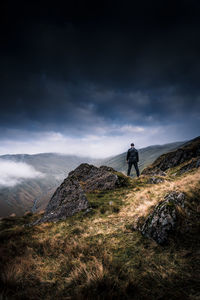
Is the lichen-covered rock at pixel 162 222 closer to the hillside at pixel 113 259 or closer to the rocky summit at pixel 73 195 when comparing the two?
the hillside at pixel 113 259

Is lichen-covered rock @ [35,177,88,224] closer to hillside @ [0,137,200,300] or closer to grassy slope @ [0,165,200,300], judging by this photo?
hillside @ [0,137,200,300]

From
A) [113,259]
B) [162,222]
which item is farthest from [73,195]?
[162,222]

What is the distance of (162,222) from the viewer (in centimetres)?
502

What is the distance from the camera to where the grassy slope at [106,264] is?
3131mm

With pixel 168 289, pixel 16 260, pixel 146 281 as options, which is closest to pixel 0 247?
pixel 16 260

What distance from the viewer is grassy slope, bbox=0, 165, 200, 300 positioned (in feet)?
10.3

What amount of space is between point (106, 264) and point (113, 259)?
408mm

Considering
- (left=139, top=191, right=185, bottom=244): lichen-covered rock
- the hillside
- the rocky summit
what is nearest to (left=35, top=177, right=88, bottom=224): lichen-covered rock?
the rocky summit

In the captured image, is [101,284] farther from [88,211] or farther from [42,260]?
[88,211]

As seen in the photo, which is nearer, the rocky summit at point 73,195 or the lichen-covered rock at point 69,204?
the lichen-covered rock at point 69,204

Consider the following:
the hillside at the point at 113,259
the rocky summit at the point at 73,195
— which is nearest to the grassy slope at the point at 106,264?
the hillside at the point at 113,259

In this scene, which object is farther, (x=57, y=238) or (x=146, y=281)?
(x=57, y=238)

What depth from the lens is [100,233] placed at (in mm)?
6223

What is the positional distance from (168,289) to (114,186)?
35.5ft
